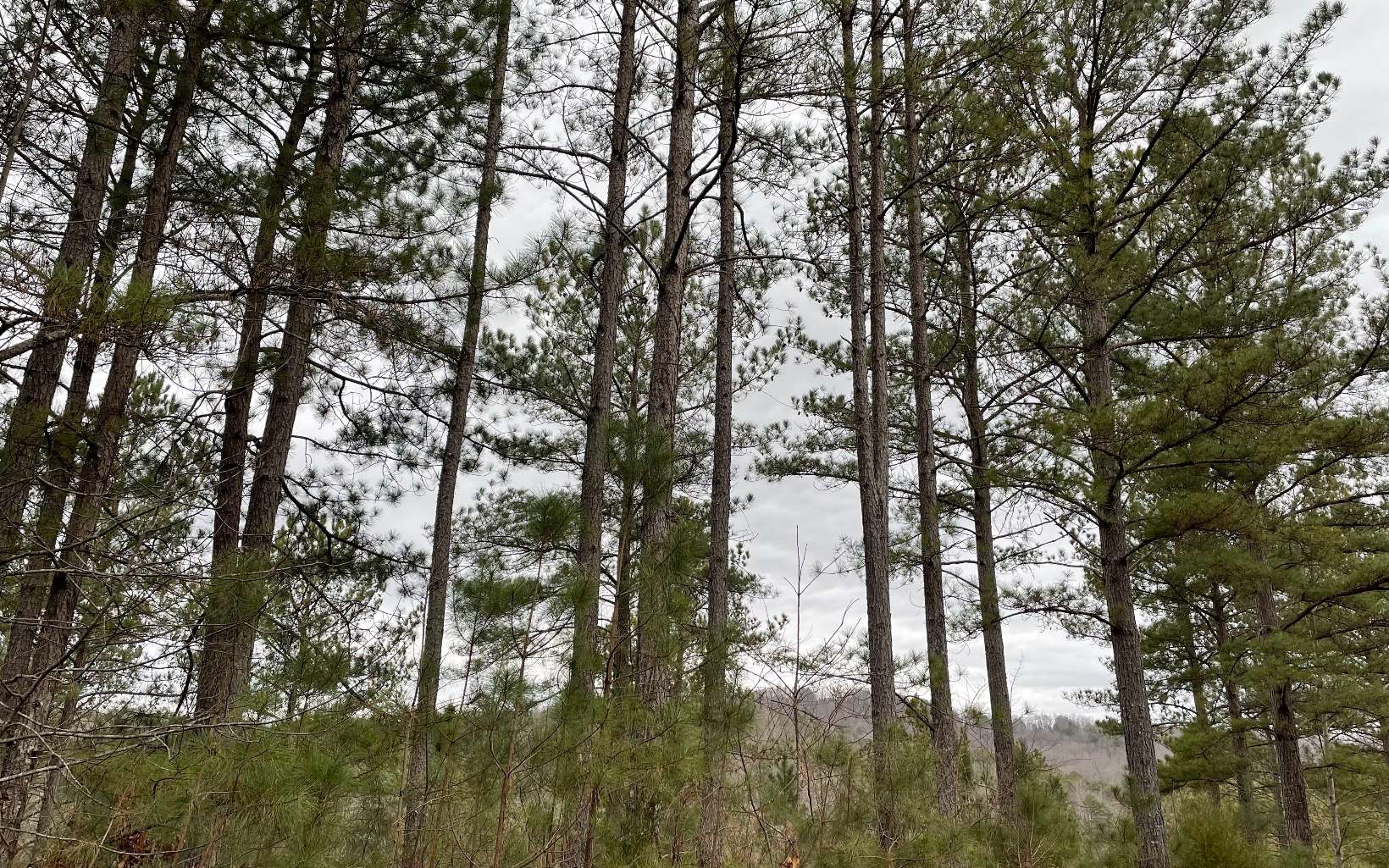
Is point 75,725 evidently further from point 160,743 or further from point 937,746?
point 937,746

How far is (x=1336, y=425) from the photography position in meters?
7.33

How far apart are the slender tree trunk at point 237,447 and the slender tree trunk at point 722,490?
2.23 meters

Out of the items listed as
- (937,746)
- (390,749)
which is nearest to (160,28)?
(390,749)

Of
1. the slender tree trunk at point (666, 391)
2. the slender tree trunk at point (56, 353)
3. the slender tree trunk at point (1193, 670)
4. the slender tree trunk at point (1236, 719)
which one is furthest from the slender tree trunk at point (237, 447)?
the slender tree trunk at point (1193, 670)

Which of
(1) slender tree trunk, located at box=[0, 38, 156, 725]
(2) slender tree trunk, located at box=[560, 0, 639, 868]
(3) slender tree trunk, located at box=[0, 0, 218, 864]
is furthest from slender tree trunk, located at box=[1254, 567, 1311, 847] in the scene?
(1) slender tree trunk, located at box=[0, 38, 156, 725]

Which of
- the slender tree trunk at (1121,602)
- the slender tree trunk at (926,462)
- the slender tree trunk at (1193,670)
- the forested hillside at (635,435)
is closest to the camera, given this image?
the forested hillside at (635,435)

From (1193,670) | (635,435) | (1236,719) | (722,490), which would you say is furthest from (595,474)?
(1193,670)

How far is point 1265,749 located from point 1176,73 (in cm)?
1418

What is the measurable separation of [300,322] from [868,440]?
507cm

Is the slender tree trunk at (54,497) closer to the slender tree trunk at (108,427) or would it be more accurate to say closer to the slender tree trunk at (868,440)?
the slender tree trunk at (108,427)

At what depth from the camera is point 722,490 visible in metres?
7.50

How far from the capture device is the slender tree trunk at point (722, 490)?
13.5 feet

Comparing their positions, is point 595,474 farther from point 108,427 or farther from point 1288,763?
point 1288,763

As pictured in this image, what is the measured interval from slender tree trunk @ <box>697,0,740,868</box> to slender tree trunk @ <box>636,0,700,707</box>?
0.90 ft
